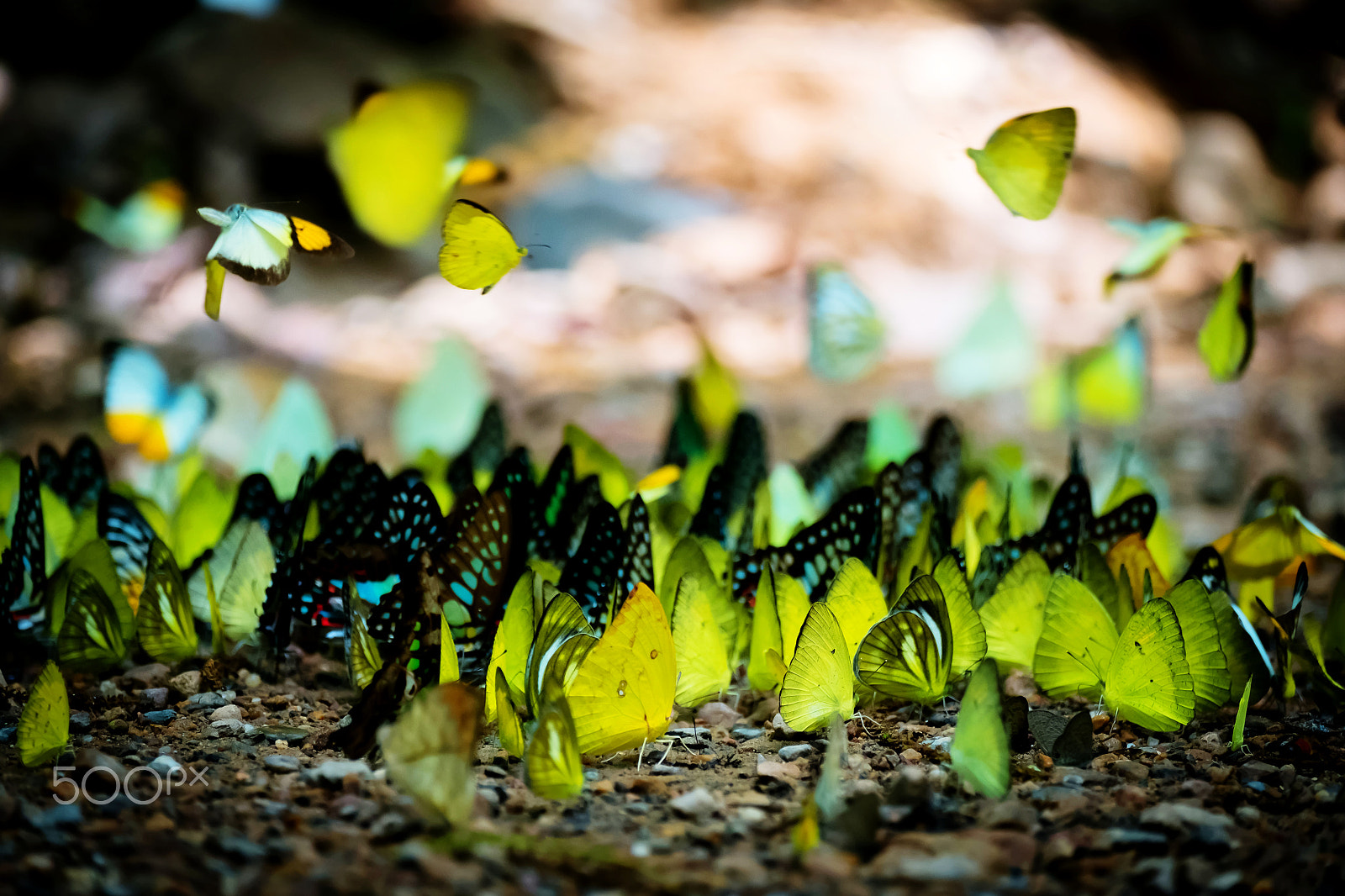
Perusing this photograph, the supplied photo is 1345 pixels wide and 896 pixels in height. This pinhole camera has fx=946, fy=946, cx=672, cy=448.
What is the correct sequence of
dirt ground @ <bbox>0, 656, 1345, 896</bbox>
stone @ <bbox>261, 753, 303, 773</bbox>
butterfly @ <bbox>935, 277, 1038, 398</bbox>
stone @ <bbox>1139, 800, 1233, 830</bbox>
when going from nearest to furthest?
dirt ground @ <bbox>0, 656, 1345, 896</bbox>, stone @ <bbox>1139, 800, 1233, 830</bbox>, stone @ <bbox>261, 753, 303, 773</bbox>, butterfly @ <bbox>935, 277, 1038, 398</bbox>

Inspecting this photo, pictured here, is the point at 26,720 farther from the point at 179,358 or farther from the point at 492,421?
the point at 179,358

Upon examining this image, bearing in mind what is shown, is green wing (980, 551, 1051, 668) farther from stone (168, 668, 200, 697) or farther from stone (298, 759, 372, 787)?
stone (168, 668, 200, 697)

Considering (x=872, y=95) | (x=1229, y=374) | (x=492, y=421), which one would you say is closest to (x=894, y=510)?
(x=1229, y=374)

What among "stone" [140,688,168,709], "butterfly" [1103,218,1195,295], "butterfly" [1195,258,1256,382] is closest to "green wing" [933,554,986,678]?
"butterfly" [1103,218,1195,295]

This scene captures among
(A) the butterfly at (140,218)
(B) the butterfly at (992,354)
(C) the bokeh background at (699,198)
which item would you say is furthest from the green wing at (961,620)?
(A) the butterfly at (140,218)

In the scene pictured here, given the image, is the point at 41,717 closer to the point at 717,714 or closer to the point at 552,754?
the point at 552,754

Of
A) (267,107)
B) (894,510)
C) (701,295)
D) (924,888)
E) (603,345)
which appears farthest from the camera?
(267,107)

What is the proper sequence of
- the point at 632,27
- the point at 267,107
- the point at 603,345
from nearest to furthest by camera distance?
the point at 603,345 → the point at 267,107 → the point at 632,27
